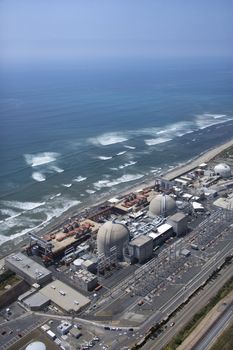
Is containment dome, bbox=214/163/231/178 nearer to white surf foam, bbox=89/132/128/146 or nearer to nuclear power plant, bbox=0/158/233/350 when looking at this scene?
nuclear power plant, bbox=0/158/233/350

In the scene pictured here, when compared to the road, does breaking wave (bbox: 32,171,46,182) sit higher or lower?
higher

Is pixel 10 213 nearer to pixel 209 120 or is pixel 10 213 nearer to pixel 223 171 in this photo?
pixel 223 171

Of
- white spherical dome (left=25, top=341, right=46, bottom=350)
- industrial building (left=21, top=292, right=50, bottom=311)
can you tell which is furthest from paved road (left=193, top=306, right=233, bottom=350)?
industrial building (left=21, top=292, right=50, bottom=311)

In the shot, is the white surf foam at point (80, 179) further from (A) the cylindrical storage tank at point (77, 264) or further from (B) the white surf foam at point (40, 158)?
(A) the cylindrical storage tank at point (77, 264)

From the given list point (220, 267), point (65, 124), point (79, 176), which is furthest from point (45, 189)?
point (65, 124)

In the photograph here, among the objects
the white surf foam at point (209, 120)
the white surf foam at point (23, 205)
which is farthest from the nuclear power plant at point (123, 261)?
the white surf foam at point (209, 120)

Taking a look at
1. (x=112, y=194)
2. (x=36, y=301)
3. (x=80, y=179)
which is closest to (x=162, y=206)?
(x=112, y=194)

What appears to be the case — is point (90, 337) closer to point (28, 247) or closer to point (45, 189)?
point (28, 247)
